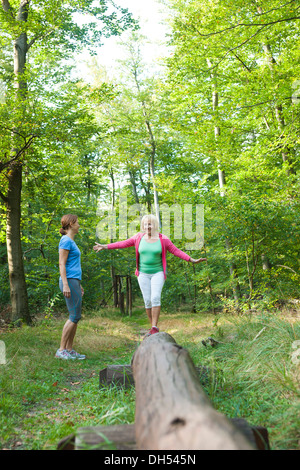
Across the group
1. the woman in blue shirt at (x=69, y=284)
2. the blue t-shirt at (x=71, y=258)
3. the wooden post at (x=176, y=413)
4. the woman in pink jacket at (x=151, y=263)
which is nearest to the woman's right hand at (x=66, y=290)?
the woman in blue shirt at (x=69, y=284)

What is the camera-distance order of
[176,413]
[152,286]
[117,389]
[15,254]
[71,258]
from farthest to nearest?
[15,254] → [71,258] → [152,286] → [117,389] → [176,413]

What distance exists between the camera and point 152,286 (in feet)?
16.7

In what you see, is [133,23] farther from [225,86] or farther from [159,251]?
[159,251]

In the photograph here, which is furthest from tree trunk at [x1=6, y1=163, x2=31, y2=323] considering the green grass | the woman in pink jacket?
the woman in pink jacket

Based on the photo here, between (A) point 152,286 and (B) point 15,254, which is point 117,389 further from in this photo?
(B) point 15,254

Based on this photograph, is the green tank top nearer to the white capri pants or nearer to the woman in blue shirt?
the white capri pants

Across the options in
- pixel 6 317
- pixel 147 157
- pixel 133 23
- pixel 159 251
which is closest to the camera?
pixel 159 251

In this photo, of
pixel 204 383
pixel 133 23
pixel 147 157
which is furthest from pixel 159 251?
pixel 147 157

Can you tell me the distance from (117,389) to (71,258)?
2.32m

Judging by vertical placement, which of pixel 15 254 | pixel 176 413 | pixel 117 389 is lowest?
pixel 117 389

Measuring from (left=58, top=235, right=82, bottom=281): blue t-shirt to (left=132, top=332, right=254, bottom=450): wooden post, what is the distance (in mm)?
3199

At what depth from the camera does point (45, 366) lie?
15.4ft

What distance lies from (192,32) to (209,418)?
8161mm

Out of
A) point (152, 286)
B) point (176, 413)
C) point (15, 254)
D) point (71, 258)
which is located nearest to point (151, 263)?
point (152, 286)
